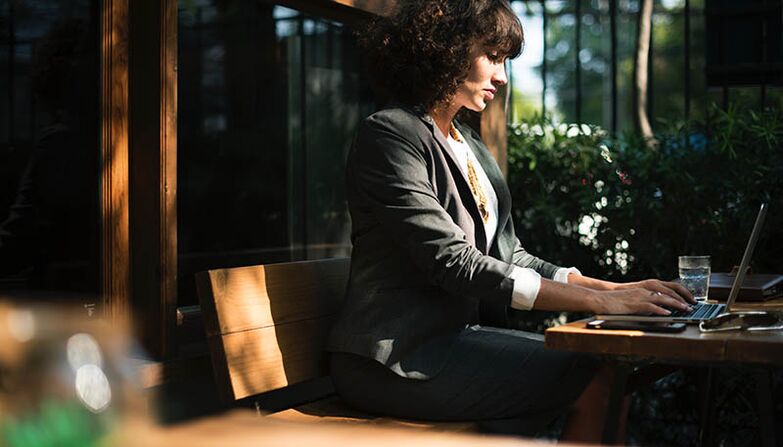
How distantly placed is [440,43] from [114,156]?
1.07 meters

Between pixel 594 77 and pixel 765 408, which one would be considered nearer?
pixel 765 408

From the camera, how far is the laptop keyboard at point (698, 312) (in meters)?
2.16

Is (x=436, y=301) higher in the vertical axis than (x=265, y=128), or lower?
lower

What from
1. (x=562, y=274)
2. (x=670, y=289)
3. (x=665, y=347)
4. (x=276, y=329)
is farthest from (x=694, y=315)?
(x=276, y=329)

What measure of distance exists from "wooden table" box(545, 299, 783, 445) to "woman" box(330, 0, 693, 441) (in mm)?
107

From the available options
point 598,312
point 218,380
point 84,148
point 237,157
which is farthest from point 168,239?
point 237,157

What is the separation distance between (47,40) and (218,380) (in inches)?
66.7

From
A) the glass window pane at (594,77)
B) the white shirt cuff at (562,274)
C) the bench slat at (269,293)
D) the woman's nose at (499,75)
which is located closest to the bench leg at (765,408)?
the white shirt cuff at (562,274)

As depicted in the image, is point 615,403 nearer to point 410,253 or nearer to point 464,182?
point 410,253

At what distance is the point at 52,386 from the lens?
1.75 feet

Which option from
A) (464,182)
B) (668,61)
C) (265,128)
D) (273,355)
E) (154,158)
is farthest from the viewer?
(668,61)

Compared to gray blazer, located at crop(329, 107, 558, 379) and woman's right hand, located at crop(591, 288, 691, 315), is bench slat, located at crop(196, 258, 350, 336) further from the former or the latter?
woman's right hand, located at crop(591, 288, 691, 315)

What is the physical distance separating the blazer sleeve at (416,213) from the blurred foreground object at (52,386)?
5.82 feet

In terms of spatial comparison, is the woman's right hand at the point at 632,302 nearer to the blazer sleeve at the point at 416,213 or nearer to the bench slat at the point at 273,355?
the blazer sleeve at the point at 416,213
